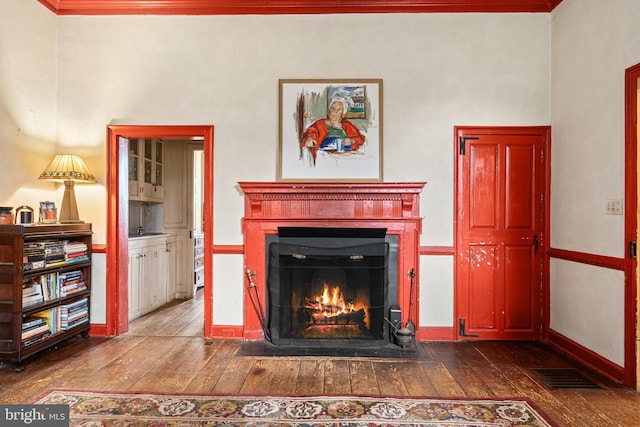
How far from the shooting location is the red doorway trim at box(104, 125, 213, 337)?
11.8ft

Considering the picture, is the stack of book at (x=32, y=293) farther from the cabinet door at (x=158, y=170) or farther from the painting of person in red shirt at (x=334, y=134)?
the painting of person in red shirt at (x=334, y=134)

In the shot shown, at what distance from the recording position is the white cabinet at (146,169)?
462 centimetres

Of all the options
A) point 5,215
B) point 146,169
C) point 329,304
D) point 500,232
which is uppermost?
point 146,169

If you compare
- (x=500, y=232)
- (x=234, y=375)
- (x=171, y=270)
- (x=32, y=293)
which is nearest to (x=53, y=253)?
(x=32, y=293)

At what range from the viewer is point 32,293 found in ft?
9.91

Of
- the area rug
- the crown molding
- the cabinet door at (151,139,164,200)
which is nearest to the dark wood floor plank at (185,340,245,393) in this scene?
the area rug

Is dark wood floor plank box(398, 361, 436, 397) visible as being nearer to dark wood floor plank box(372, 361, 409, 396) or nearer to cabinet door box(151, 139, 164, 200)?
dark wood floor plank box(372, 361, 409, 396)

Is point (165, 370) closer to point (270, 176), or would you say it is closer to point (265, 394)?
point (265, 394)

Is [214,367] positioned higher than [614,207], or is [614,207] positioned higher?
[614,207]

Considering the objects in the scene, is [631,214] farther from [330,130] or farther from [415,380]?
[330,130]

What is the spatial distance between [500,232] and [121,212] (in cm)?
364

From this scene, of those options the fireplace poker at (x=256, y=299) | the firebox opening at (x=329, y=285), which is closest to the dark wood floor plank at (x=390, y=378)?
the firebox opening at (x=329, y=285)

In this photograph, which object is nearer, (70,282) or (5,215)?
(5,215)

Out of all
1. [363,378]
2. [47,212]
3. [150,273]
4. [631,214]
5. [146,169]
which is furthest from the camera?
[146,169]
